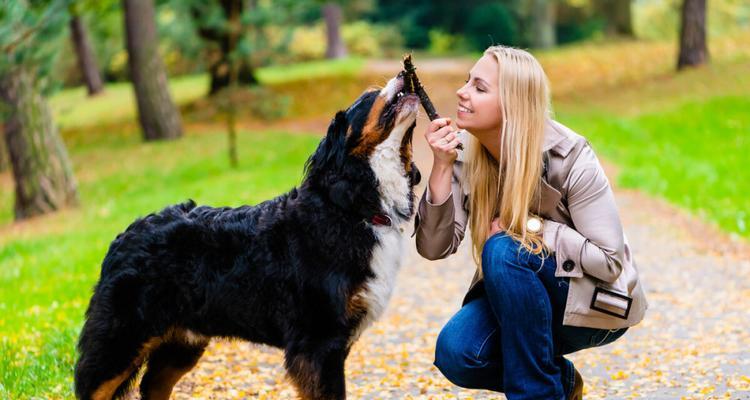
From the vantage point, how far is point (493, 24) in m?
39.2

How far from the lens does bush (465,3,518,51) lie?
38688 mm

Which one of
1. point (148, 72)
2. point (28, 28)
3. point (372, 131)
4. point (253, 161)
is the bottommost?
point (253, 161)

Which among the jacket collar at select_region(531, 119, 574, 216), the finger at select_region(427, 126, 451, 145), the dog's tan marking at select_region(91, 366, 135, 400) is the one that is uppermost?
the finger at select_region(427, 126, 451, 145)

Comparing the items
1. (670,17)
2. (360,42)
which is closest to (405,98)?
(360,42)

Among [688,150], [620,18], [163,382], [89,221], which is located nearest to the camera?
[163,382]

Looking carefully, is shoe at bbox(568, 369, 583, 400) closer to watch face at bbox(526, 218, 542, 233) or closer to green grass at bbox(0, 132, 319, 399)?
watch face at bbox(526, 218, 542, 233)

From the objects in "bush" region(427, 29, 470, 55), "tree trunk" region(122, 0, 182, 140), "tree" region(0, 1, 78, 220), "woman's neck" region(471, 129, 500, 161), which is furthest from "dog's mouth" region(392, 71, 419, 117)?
"bush" region(427, 29, 470, 55)

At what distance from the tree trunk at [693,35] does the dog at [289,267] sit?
2054 centimetres

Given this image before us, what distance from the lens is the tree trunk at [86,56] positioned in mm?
31931

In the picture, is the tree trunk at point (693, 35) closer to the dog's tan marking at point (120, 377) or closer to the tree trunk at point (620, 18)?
the tree trunk at point (620, 18)

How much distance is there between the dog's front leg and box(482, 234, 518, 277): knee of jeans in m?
0.73

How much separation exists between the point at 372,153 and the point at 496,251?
2.24 feet

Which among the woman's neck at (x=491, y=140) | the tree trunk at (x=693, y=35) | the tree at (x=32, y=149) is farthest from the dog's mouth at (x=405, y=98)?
the tree trunk at (x=693, y=35)

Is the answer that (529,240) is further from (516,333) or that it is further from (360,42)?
(360,42)
